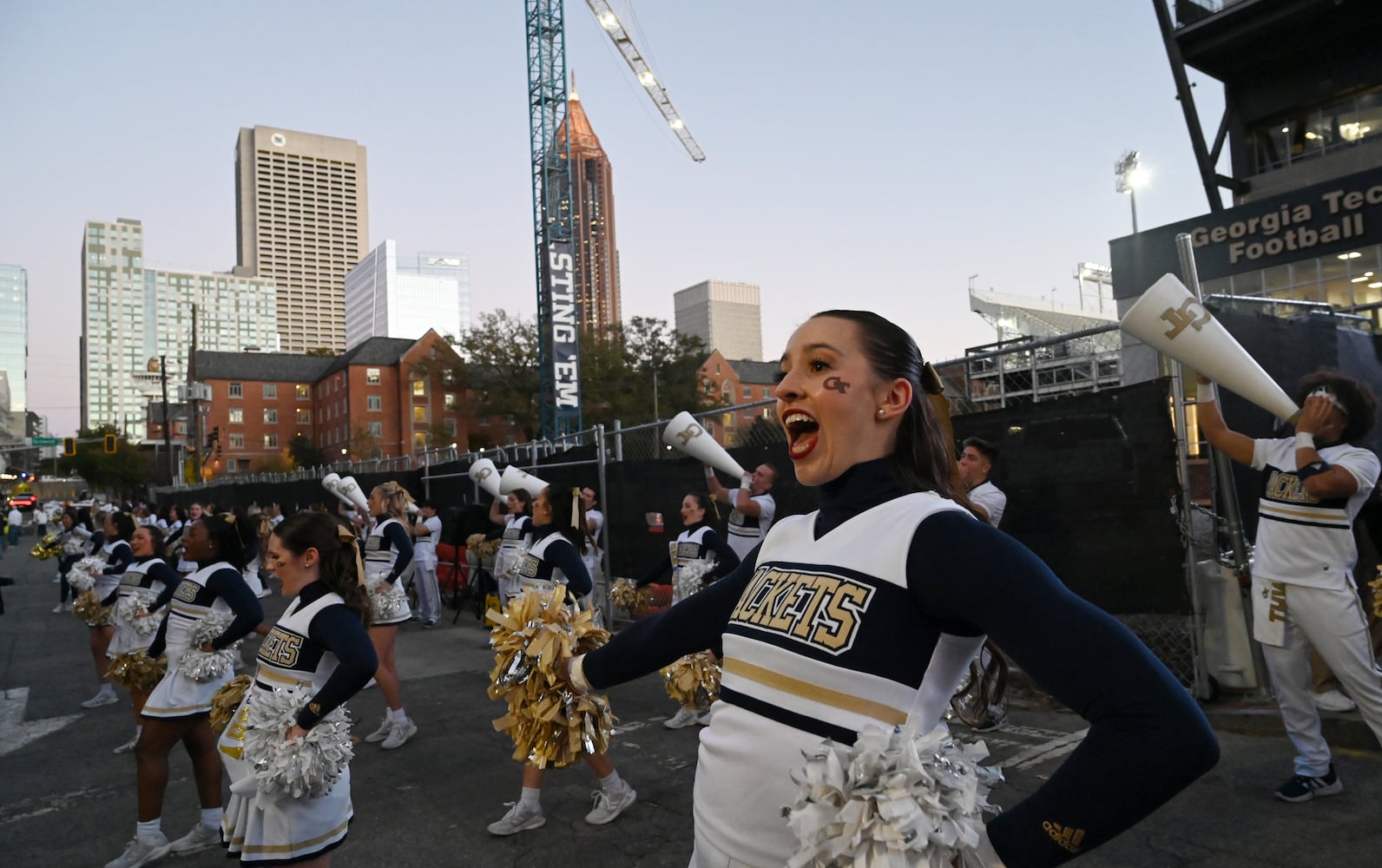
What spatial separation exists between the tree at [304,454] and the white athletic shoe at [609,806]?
71549 millimetres

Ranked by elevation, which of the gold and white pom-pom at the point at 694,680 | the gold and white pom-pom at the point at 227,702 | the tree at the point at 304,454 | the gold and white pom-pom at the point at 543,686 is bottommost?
the gold and white pom-pom at the point at 694,680

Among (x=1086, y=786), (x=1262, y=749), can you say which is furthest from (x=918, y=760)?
(x=1262, y=749)

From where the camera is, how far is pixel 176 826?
16.0ft

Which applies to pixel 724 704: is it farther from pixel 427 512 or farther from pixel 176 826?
pixel 427 512

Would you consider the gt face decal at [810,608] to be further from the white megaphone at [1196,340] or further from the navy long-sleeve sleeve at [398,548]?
the navy long-sleeve sleeve at [398,548]

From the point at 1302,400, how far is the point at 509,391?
56709 mm

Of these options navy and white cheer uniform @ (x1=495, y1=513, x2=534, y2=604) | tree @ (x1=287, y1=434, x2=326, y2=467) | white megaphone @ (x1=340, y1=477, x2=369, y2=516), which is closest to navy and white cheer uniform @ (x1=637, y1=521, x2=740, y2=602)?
navy and white cheer uniform @ (x1=495, y1=513, x2=534, y2=604)

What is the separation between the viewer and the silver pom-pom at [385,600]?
7.28 meters

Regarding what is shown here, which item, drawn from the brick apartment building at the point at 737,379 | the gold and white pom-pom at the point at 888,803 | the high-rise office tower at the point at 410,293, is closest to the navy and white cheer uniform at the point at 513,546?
the gold and white pom-pom at the point at 888,803

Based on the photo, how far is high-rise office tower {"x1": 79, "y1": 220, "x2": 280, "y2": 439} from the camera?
183875 millimetres

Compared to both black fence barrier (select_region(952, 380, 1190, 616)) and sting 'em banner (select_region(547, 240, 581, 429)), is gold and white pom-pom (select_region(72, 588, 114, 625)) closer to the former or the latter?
black fence barrier (select_region(952, 380, 1190, 616))

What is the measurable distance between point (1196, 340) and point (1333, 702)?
9.92ft

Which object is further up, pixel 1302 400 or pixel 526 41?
pixel 526 41

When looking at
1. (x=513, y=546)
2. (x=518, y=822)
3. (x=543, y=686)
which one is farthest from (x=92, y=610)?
(x=543, y=686)
